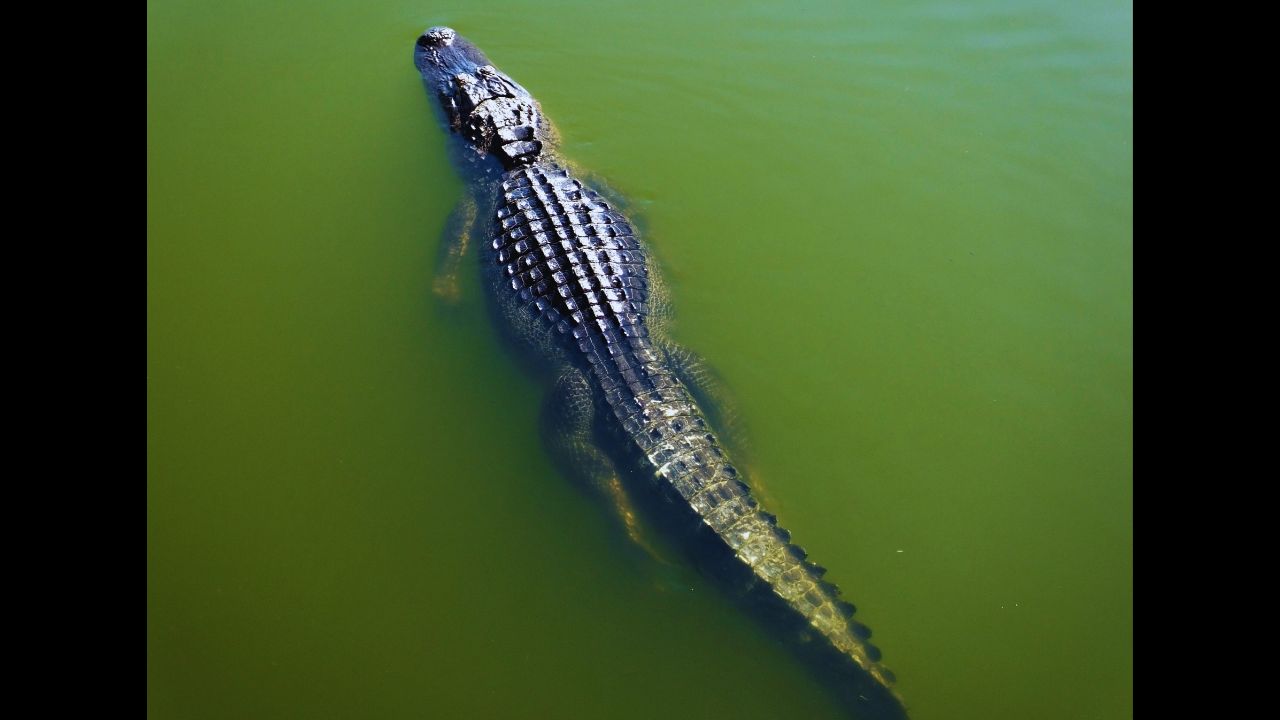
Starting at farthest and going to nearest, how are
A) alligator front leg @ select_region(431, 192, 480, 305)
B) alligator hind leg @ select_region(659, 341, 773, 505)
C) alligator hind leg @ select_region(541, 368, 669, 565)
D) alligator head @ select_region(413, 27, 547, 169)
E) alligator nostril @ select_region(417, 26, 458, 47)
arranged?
alligator nostril @ select_region(417, 26, 458, 47)
alligator head @ select_region(413, 27, 547, 169)
alligator front leg @ select_region(431, 192, 480, 305)
alligator hind leg @ select_region(659, 341, 773, 505)
alligator hind leg @ select_region(541, 368, 669, 565)

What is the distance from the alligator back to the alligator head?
0.28 m

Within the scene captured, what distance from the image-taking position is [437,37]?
552cm

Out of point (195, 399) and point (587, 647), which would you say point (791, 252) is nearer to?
point (587, 647)

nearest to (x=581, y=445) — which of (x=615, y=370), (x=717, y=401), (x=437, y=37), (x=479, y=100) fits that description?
(x=615, y=370)

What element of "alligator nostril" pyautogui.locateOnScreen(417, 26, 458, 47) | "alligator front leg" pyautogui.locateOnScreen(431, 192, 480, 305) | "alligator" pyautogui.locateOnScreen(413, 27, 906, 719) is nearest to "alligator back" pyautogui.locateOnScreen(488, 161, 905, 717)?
"alligator" pyautogui.locateOnScreen(413, 27, 906, 719)

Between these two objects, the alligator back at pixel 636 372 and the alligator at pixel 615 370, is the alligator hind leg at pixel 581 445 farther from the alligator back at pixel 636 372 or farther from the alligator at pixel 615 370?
the alligator back at pixel 636 372

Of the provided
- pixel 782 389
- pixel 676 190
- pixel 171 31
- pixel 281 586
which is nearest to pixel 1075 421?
pixel 782 389

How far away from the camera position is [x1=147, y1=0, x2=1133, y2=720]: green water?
319 cm

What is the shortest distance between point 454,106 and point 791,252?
2.45m

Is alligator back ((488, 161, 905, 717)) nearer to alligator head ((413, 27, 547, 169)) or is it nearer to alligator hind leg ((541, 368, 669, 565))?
alligator hind leg ((541, 368, 669, 565))

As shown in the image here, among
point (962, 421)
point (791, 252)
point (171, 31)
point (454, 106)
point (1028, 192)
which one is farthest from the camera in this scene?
point (171, 31)

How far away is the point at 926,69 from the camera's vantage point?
5.37m

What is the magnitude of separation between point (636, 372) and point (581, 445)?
425mm

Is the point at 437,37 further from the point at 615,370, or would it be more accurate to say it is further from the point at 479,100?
the point at 615,370
